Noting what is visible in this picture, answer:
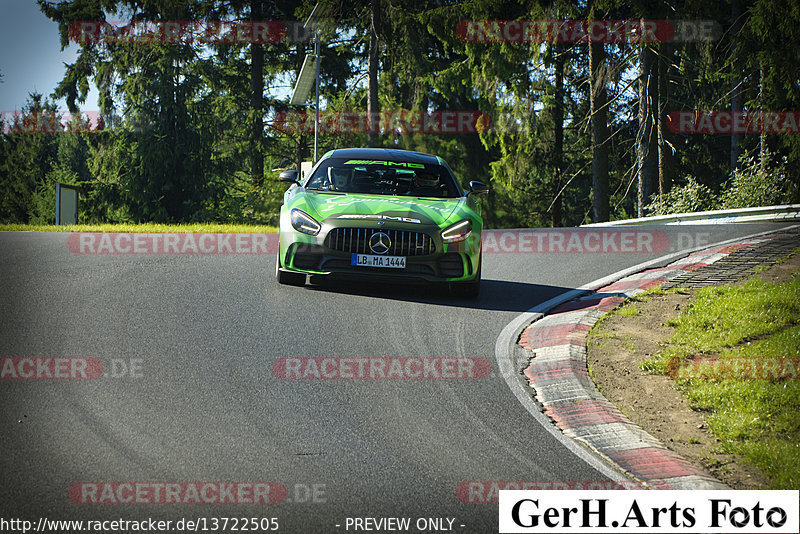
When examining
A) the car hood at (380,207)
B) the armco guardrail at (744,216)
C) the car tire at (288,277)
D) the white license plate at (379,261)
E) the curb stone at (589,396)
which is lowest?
the curb stone at (589,396)

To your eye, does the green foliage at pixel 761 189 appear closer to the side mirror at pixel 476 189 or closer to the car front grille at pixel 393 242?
the side mirror at pixel 476 189

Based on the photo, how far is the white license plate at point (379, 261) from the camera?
9445 mm

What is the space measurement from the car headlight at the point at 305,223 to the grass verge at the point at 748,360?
3.83 metres

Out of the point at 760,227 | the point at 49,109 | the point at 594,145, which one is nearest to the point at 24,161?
the point at 49,109

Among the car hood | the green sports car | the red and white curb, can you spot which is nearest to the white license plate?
the green sports car

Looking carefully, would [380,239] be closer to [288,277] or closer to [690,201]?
[288,277]

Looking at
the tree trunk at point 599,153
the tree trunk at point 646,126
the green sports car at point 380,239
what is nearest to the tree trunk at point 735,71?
the tree trunk at point 646,126

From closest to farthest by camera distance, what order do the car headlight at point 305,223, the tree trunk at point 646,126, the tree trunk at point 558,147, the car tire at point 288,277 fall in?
the car headlight at point 305,223 → the car tire at point 288,277 → the tree trunk at point 646,126 → the tree trunk at point 558,147

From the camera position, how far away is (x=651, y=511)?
14.1 ft

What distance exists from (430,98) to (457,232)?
34.1m

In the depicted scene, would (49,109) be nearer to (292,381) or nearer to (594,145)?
(594,145)

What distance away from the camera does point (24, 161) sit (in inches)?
2403

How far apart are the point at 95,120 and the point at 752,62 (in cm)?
3178

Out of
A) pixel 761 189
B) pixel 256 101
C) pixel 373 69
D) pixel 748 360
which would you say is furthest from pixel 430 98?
pixel 748 360
